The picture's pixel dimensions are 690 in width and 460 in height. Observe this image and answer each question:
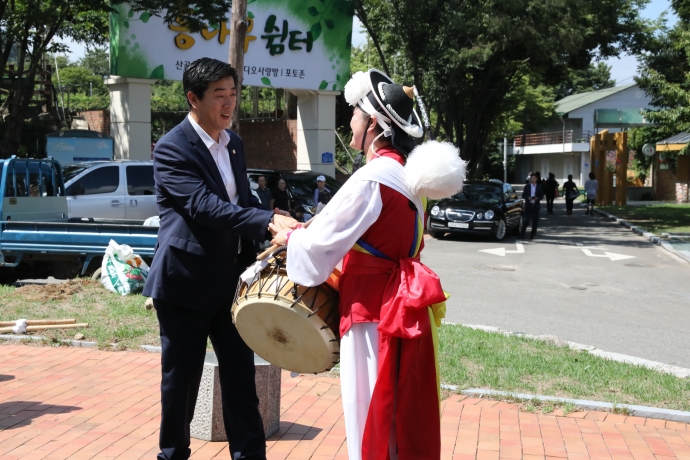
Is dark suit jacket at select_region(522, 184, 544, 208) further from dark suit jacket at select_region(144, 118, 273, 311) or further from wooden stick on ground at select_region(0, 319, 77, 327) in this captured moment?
dark suit jacket at select_region(144, 118, 273, 311)

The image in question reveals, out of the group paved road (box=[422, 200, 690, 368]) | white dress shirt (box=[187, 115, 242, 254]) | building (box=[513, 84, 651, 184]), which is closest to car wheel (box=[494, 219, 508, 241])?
paved road (box=[422, 200, 690, 368])

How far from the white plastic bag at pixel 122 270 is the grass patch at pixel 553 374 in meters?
4.40

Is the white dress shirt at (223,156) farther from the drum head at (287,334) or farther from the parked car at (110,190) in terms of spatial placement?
the parked car at (110,190)

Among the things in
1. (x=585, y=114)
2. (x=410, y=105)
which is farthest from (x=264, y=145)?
(x=585, y=114)

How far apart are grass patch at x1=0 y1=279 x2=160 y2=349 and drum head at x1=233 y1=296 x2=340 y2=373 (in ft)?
13.1

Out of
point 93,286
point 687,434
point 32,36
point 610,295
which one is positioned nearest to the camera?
point 687,434

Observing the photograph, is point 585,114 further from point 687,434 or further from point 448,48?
point 687,434

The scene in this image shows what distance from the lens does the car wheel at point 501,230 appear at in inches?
814

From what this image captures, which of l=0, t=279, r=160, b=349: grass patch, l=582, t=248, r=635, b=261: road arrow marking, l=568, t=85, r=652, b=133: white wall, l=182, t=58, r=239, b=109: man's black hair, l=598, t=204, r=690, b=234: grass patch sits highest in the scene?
l=568, t=85, r=652, b=133: white wall

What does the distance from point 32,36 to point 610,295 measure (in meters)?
16.7

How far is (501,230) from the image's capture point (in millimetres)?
20859

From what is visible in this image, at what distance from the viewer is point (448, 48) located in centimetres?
2223

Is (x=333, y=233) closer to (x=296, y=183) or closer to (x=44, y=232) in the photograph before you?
(x=44, y=232)

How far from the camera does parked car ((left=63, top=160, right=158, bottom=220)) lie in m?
15.3
